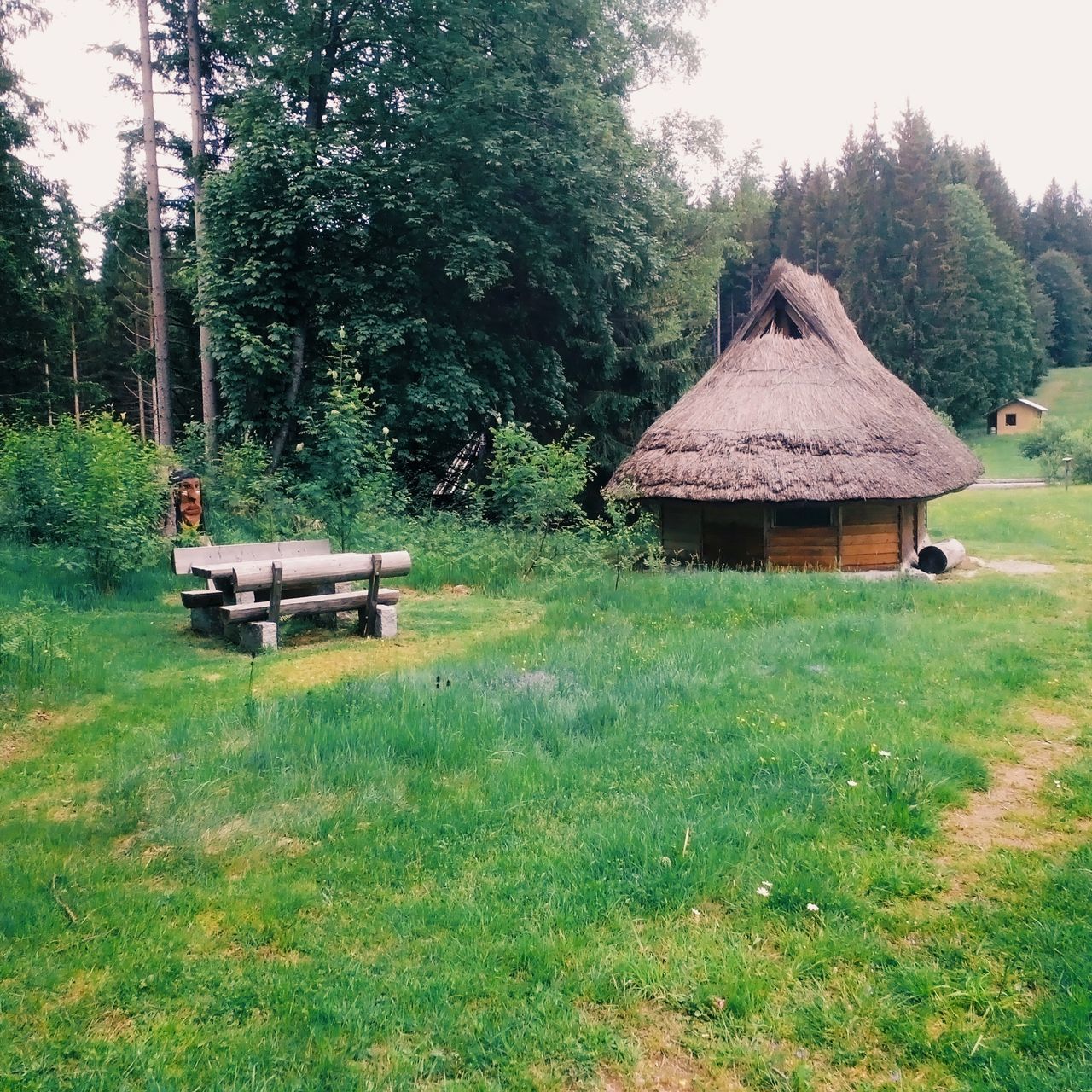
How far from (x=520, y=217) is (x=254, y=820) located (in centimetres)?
1513

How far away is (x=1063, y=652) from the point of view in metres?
7.88

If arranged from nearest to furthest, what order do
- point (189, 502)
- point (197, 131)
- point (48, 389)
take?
point (189, 502) < point (197, 131) < point (48, 389)

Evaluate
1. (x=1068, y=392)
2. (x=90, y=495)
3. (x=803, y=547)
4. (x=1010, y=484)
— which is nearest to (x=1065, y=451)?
(x=1010, y=484)

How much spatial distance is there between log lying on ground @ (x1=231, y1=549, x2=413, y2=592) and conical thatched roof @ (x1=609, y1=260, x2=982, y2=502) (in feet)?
24.0

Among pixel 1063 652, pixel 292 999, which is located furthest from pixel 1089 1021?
pixel 1063 652

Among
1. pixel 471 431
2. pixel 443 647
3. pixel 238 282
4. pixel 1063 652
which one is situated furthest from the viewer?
pixel 471 431

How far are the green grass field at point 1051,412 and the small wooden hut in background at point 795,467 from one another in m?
20.9

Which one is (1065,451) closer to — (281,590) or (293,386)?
(293,386)

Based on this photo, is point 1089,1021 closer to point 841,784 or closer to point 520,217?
point 841,784

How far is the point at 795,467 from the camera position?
14852 mm

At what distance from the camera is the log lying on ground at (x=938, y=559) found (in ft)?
49.8

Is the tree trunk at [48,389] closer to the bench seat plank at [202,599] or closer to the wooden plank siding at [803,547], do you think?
the bench seat plank at [202,599]

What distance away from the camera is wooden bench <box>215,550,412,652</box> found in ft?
27.1

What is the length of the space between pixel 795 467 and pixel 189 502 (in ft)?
32.0
